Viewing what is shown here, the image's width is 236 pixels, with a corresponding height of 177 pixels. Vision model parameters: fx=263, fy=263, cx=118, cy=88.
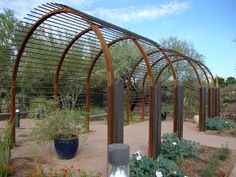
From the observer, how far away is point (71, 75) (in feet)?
41.0

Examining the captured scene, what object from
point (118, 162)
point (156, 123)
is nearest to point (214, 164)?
point (156, 123)

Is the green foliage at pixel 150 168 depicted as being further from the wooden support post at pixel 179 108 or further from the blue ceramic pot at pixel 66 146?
the wooden support post at pixel 179 108

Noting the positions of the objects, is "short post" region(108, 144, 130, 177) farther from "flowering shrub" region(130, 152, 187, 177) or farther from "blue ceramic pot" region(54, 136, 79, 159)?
"blue ceramic pot" region(54, 136, 79, 159)

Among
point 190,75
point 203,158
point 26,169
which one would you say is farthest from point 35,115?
point 190,75

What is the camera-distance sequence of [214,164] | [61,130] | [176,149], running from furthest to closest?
[176,149] < [61,130] < [214,164]

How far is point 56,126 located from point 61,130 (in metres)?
0.16

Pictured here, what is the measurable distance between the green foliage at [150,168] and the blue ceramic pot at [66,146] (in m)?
1.38

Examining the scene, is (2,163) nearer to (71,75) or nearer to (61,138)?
(61,138)

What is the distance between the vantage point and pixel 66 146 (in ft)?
16.1

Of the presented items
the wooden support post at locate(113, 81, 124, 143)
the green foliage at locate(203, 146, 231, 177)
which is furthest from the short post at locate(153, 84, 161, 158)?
the wooden support post at locate(113, 81, 124, 143)

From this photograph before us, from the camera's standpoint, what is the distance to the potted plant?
15.7 ft

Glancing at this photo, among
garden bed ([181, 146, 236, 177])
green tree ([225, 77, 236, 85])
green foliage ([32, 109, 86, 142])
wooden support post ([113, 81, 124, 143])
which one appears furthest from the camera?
green tree ([225, 77, 236, 85])

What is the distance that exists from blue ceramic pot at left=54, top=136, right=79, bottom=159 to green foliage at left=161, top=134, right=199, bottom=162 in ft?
5.73

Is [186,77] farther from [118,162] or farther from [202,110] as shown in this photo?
[118,162]
